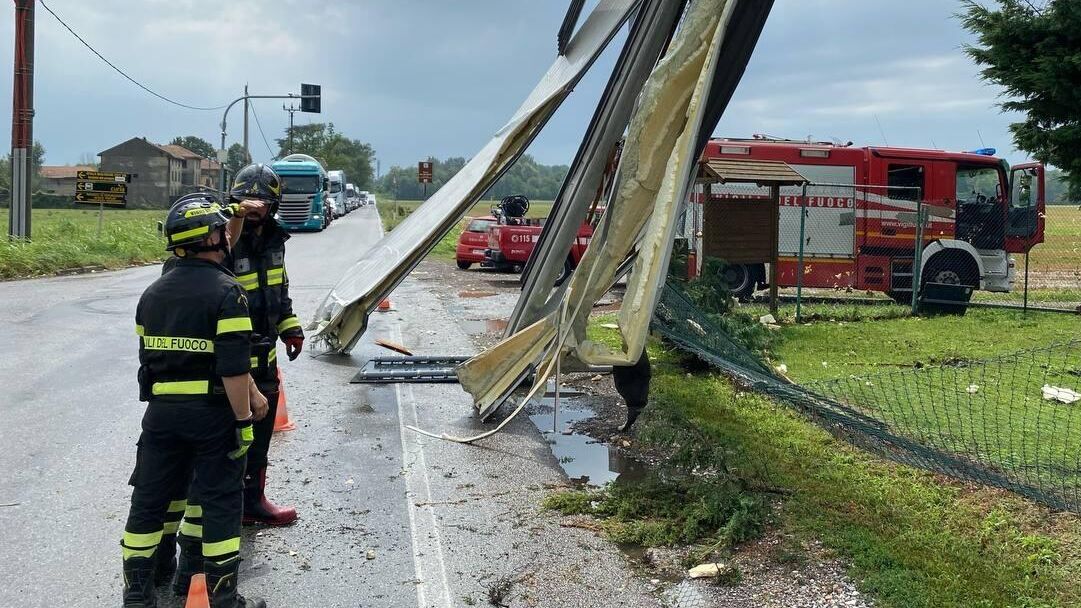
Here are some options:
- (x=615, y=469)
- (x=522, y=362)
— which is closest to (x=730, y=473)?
(x=615, y=469)

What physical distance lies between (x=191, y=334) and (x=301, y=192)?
36.1 meters

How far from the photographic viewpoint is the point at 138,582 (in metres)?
3.63

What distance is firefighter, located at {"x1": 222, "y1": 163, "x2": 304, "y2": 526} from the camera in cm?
473

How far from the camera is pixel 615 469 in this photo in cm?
605

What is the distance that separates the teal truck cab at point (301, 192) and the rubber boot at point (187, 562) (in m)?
34.8

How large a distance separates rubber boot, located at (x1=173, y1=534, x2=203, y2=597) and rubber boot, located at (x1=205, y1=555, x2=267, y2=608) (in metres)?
0.20

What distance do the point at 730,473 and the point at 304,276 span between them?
15.2 metres

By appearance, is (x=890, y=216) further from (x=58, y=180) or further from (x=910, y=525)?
(x=58, y=180)

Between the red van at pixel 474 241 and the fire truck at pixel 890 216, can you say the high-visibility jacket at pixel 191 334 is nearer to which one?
the fire truck at pixel 890 216

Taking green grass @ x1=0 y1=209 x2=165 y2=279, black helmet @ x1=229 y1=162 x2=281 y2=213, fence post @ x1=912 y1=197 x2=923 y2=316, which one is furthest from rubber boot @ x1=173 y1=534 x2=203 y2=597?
green grass @ x1=0 y1=209 x2=165 y2=279

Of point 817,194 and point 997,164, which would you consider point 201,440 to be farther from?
point 997,164

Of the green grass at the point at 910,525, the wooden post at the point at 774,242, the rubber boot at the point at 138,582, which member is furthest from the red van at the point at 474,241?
the rubber boot at the point at 138,582

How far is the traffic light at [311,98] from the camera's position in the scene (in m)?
34.1

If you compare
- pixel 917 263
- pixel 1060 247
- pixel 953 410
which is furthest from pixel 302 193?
pixel 953 410
